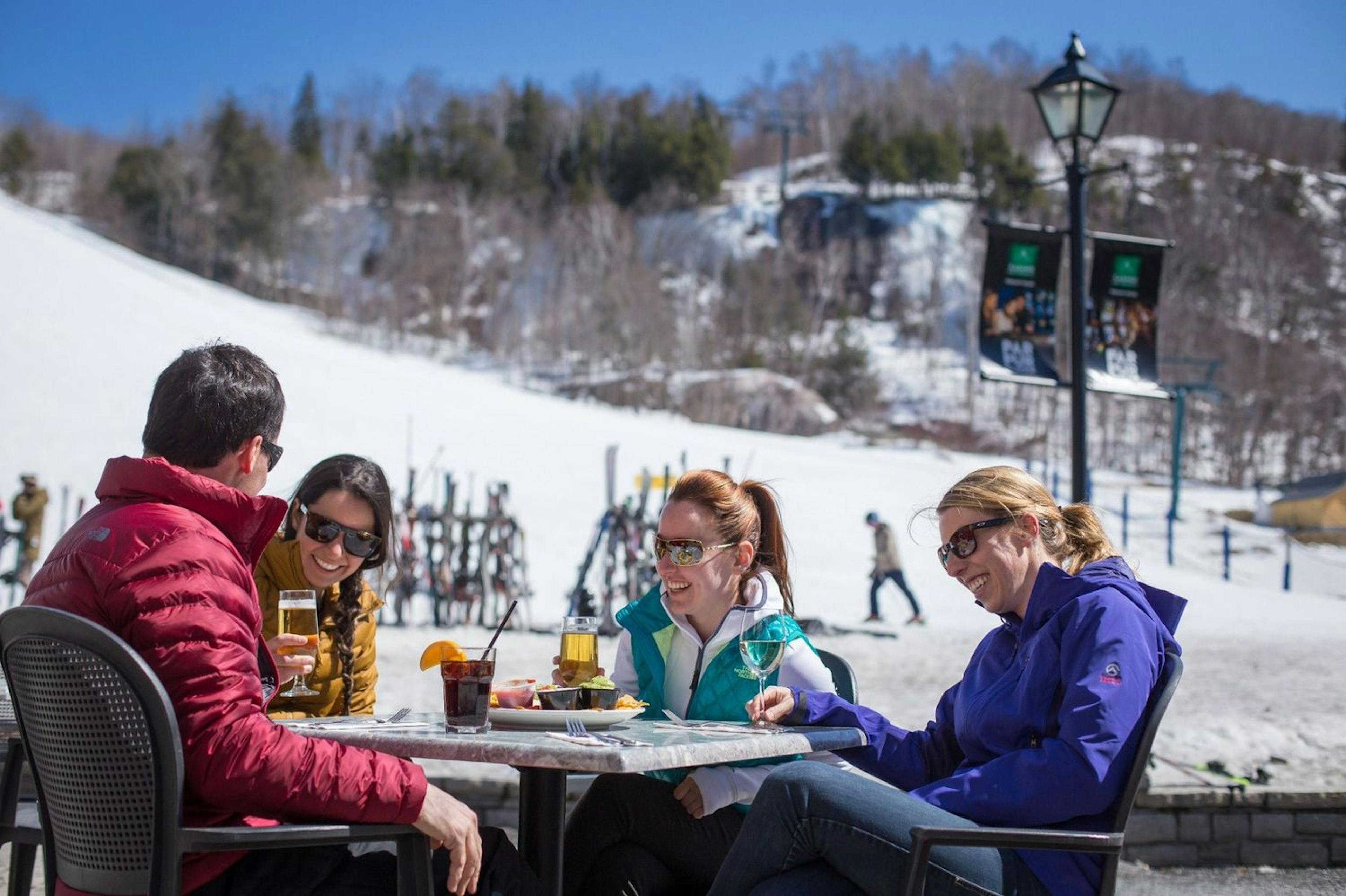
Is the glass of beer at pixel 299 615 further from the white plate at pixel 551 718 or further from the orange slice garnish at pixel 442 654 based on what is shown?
the white plate at pixel 551 718

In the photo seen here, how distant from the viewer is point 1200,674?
11.0m

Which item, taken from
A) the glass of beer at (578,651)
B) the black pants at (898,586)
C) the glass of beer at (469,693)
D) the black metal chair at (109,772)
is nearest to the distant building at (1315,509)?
the black pants at (898,586)

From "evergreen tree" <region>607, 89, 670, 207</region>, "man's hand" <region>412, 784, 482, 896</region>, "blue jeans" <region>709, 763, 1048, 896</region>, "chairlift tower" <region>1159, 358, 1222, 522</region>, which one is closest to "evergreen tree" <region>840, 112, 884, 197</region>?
"evergreen tree" <region>607, 89, 670, 207</region>

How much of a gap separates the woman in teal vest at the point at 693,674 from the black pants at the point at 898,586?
12.7 meters

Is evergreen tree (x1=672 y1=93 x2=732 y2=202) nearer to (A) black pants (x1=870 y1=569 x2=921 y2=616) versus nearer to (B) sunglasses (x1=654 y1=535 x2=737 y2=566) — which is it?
(A) black pants (x1=870 y1=569 x2=921 y2=616)

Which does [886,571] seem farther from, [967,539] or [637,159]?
[637,159]

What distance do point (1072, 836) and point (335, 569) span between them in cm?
205

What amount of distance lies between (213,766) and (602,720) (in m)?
0.82

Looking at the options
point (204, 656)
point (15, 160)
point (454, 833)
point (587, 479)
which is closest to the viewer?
point (204, 656)

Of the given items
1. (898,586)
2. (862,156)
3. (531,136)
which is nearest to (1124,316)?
(898,586)

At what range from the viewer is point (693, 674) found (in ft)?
10.00

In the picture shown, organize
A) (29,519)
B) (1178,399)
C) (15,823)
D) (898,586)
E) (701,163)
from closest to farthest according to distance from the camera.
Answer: (15,823) < (29,519) < (898,586) < (1178,399) < (701,163)

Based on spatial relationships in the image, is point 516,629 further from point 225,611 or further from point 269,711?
point 225,611

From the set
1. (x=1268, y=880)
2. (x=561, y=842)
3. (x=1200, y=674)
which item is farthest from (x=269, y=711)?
(x=1200, y=674)
